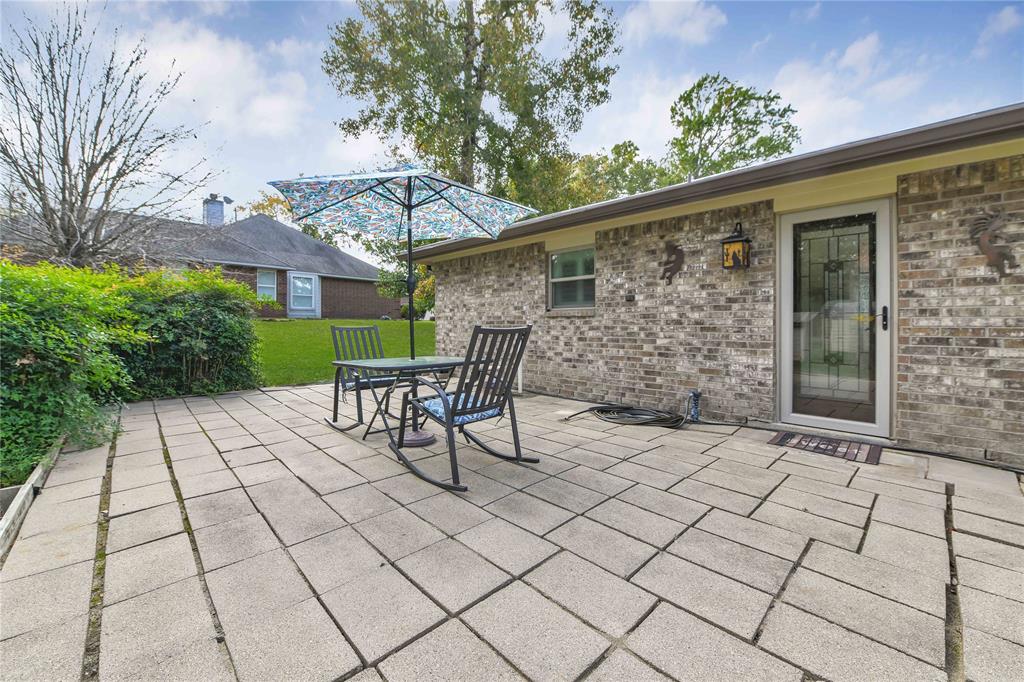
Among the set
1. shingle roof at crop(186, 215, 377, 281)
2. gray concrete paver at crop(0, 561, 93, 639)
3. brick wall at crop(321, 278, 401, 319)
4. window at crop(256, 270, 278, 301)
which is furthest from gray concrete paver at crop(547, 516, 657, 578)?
brick wall at crop(321, 278, 401, 319)

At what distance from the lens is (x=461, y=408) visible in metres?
2.65

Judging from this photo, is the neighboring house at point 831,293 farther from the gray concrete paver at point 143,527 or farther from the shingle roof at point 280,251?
the shingle roof at point 280,251

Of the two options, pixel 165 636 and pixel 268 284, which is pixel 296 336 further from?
pixel 165 636

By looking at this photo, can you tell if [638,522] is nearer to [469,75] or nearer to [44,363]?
[44,363]

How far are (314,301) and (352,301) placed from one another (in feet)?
5.98

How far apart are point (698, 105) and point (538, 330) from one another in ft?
51.2

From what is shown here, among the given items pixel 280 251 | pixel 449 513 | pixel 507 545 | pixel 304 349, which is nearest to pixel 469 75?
pixel 304 349

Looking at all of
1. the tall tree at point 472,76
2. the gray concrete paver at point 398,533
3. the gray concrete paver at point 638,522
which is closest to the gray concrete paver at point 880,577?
the gray concrete paver at point 638,522

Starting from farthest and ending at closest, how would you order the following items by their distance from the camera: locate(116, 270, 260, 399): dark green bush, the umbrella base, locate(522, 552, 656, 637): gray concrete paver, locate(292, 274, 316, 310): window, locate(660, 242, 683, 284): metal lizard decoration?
locate(292, 274, 316, 310): window
locate(116, 270, 260, 399): dark green bush
locate(660, 242, 683, 284): metal lizard decoration
the umbrella base
locate(522, 552, 656, 637): gray concrete paver

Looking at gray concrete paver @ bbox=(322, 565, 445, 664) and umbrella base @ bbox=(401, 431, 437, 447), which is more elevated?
umbrella base @ bbox=(401, 431, 437, 447)

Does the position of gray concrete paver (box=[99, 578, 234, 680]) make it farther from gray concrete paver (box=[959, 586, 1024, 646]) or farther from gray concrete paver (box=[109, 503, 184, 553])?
gray concrete paver (box=[959, 586, 1024, 646])

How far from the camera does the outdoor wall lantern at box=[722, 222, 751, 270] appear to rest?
3.95 metres

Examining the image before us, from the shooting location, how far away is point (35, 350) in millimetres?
2822

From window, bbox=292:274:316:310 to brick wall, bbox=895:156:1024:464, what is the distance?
18.0 meters
